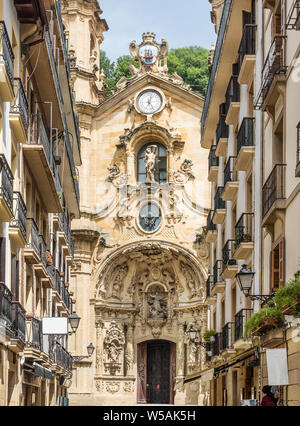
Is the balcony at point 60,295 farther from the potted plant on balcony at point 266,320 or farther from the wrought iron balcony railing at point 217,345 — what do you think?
the potted plant on balcony at point 266,320

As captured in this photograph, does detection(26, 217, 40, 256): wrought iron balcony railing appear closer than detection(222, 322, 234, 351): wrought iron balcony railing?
Yes

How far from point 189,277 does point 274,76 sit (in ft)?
108

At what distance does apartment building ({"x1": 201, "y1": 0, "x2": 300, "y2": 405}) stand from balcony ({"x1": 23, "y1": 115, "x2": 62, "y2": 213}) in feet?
17.6

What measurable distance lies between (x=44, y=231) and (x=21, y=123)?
38.6 ft

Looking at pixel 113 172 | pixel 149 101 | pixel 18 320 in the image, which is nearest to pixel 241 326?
pixel 18 320

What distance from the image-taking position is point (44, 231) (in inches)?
1208

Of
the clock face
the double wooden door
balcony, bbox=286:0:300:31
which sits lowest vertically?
the double wooden door

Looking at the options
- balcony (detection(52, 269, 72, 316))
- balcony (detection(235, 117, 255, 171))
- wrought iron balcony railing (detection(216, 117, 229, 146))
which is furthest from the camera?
balcony (detection(52, 269, 72, 316))

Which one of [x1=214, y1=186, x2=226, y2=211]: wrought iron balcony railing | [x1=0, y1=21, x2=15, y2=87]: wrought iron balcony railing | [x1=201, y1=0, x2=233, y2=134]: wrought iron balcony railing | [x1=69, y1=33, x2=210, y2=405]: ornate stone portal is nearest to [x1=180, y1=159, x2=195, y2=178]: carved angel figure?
[x1=69, y1=33, x2=210, y2=405]: ornate stone portal

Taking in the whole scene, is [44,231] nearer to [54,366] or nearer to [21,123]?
[54,366]

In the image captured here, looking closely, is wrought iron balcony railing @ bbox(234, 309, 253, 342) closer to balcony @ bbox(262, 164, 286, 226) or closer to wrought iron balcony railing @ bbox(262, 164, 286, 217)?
balcony @ bbox(262, 164, 286, 226)

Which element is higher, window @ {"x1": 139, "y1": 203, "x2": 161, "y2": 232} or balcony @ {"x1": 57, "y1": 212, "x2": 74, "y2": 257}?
window @ {"x1": 139, "y1": 203, "x2": 161, "y2": 232}

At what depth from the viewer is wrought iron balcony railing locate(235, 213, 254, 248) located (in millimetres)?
23172
